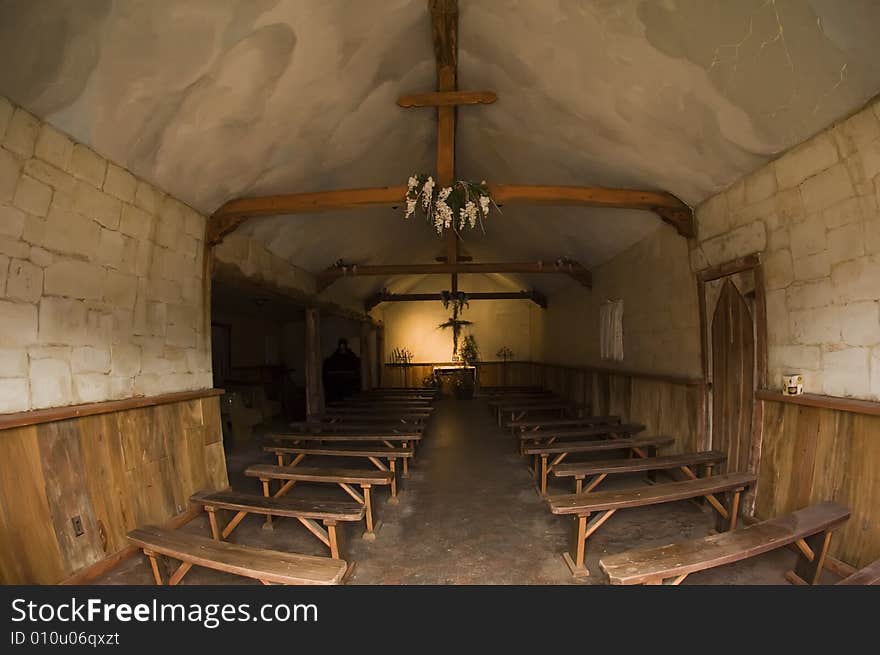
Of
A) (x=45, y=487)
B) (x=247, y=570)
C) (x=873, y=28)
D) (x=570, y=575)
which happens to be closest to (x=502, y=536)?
(x=570, y=575)

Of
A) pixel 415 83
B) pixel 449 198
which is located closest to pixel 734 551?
pixel 449 198

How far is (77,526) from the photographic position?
244 centimetres

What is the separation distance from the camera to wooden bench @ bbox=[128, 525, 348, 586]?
1.94 m

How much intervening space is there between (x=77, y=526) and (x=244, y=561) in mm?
1164

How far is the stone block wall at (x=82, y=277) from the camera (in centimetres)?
219

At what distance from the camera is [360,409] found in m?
7.27

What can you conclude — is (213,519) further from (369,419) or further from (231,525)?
(369,419)

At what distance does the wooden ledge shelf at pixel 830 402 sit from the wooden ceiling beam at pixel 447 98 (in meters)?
3.44

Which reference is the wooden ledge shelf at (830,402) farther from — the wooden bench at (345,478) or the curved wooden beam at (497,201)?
the wooden bench at (345,478)

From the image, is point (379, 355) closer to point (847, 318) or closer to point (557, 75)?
point (557, 75)

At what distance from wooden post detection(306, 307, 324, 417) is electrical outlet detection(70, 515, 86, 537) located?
477cm

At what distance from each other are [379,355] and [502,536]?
9.74 metres

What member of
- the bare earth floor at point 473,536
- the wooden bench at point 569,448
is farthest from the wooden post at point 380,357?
the wooden bench at point 569,448

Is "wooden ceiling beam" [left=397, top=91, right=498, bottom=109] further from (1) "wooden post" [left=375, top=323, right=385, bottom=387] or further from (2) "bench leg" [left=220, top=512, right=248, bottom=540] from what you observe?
(1) "wooden post" [left=375, top=323, right=385, bottom=387]
